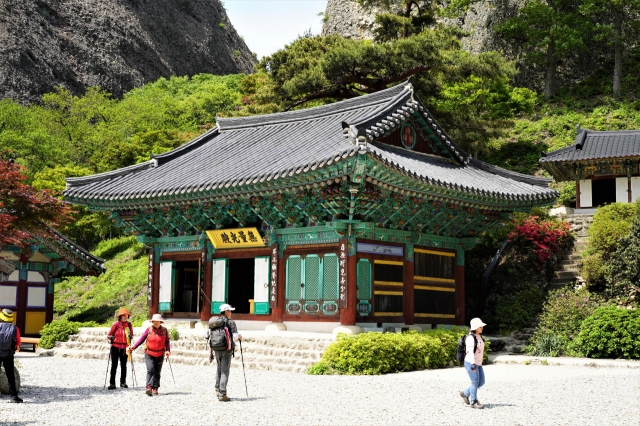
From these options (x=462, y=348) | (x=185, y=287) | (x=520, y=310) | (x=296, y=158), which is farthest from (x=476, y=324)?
(x=185, y=287)

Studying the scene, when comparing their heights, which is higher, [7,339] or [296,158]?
[296,158]

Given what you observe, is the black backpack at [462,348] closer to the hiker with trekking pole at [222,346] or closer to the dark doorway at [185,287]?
the hiker with trekking pole at [222,346]

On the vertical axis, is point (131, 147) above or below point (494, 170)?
above

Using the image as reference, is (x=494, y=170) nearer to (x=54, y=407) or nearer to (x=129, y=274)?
(x=54, y=407)

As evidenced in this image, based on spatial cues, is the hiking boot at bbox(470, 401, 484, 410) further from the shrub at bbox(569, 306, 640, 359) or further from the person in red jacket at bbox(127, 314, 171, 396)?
the shrub at bbox(569, 306, 640, 359)

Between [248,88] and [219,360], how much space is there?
151ft

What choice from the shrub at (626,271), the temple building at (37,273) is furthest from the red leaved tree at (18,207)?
the shrub at (626,271)

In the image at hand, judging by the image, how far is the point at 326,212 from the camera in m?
18.8

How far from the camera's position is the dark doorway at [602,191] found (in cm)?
3353

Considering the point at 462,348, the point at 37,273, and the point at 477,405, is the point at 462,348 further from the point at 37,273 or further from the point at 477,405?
the point at 37,273

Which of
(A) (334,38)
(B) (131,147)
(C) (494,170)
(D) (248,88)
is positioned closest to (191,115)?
(D) (248,88)

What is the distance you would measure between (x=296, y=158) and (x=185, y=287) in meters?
8.48

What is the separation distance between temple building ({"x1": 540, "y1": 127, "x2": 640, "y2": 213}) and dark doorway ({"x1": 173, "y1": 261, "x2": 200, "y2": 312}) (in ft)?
56.5

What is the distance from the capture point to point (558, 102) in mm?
55219
